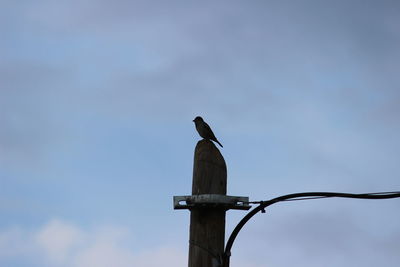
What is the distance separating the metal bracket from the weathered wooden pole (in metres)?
0.05

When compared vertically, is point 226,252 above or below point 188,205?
below

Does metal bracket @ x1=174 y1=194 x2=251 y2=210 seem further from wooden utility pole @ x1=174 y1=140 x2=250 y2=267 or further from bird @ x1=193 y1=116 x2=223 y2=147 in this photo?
bird @ x1=193 y1=116 x2=223 y2=147

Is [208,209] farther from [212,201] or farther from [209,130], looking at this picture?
[209,130]

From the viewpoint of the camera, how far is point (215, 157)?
679 centimetres

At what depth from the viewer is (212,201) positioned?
641 centimetres

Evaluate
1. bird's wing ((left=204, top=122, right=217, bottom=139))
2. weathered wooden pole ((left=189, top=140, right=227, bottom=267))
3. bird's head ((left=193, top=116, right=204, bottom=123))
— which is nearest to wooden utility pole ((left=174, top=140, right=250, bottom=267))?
weathered wooden pole ((left=189, top=140, right=227, bottom=267))

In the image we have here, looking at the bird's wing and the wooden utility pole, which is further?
the bird's wing

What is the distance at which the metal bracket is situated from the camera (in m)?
→ 6.42

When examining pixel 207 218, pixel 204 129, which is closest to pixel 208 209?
pixel 207 218

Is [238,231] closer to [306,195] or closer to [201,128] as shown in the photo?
[306,195]

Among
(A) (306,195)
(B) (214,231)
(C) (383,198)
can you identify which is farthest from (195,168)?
(C) (383,198)

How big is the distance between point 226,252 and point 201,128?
284 centimetres

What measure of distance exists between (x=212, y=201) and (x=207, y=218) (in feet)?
0.59

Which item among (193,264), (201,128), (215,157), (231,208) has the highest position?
(201,128)
